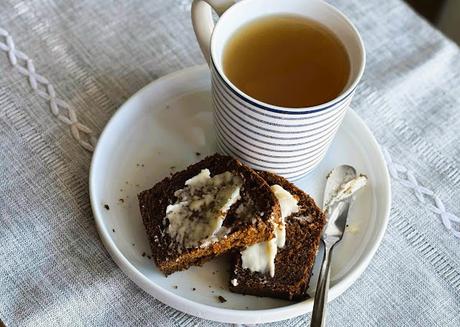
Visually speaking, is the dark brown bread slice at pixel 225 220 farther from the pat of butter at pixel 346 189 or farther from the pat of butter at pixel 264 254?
the pat of butter at pixel 346 189

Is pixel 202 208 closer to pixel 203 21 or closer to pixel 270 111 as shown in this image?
pixel 270 111

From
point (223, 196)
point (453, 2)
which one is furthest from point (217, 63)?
point (453, 2)

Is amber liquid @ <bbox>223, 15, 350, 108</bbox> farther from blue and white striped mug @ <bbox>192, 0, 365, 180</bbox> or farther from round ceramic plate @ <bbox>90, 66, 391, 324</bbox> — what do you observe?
round ceramic plate @ <bbox>90, 66, 391, 324</bbox>

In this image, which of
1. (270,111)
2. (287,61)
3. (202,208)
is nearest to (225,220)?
(202,208)

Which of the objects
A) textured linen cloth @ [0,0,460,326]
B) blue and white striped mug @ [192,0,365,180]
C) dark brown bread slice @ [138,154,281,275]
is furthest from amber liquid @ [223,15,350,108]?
textured linen cloth @ [0,0,460,326]

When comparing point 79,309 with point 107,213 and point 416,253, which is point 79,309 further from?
point 416,253

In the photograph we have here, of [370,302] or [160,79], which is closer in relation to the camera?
[370,302]
